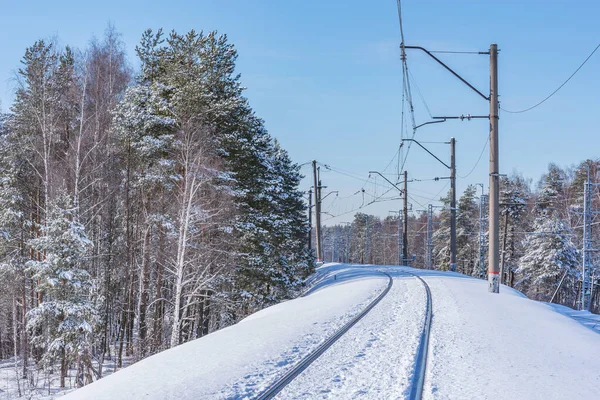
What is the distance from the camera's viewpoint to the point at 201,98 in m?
21.4

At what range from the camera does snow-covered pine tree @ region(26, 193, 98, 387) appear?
62.5 ft

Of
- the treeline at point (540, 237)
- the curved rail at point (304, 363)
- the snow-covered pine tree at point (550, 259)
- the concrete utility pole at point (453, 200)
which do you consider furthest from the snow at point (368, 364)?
the snow-covered pine tree at point (550, 259)

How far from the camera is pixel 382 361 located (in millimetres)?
7863

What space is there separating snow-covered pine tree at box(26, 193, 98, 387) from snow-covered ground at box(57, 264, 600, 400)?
10.4 metres

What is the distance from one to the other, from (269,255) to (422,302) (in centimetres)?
1315

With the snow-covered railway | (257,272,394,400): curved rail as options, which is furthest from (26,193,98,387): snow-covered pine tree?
the snow-covered railway

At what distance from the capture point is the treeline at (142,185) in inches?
772

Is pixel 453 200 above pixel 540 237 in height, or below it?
above

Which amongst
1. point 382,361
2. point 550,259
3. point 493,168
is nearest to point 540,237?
point 550,259

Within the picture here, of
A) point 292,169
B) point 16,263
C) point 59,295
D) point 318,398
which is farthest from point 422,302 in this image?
point 292,169

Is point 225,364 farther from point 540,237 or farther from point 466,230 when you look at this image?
point 466,230

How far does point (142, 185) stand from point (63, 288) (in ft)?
18.2

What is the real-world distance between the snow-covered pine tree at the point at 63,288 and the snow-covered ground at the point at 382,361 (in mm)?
10355

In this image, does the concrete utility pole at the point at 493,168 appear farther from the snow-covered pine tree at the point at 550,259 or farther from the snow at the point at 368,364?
the snow-covered pine tree at the point at 550,259
